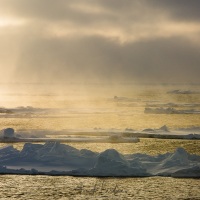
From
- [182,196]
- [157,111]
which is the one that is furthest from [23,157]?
[157,111]

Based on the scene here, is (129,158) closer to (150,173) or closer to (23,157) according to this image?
(150,173)

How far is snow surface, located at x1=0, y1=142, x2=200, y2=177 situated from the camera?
56.9 ft

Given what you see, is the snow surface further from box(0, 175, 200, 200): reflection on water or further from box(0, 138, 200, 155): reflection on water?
box(0, 138, 200, 155): reflection on water

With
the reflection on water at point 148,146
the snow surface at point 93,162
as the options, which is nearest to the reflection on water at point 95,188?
the snow surface at point 93,162

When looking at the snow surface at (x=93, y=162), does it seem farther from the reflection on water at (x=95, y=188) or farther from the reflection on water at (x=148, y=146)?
the reflection on water at (x=148, y=146)

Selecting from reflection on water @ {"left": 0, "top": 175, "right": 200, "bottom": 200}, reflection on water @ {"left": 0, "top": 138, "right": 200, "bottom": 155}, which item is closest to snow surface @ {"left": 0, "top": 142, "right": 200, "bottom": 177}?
reflection on water @ {"left": 0, "top": 175, "right": 200, "bottom": 200}

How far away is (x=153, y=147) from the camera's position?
24.0 m

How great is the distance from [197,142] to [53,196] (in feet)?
43.6

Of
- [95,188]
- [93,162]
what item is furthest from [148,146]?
[95,188]

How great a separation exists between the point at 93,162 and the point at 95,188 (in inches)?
121

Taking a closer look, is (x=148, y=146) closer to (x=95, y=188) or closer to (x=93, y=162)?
(x=93, y=162)

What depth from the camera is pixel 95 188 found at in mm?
15383

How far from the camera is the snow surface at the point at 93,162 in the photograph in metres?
17.3

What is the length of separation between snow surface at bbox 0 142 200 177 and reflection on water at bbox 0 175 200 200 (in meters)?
0.59
